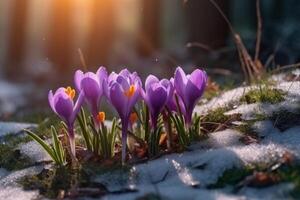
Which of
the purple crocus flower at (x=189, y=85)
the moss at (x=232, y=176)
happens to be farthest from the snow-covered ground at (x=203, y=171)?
the purple crocus flower at (x=189, y=85)

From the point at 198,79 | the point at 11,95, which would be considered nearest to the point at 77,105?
the point at 198,79

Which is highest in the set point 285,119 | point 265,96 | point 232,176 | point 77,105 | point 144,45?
point 144,45

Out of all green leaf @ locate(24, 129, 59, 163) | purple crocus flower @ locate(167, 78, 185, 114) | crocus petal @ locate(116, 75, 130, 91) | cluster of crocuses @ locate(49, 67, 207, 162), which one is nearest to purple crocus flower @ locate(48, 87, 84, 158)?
cluster of crocuses @ locate(49, 67, 207, 162)

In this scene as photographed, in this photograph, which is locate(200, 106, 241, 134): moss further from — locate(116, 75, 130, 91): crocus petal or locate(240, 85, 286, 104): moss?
locate(116, 75, 130, 91): crocus petal

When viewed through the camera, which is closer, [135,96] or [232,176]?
[232,176]

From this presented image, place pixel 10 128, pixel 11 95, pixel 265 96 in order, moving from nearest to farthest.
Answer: pixel 265 96 → pixel 10 128 → pixel 11 95

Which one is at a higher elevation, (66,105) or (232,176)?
(66,105)

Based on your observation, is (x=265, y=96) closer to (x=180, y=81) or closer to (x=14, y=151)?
(x=180, y=81)

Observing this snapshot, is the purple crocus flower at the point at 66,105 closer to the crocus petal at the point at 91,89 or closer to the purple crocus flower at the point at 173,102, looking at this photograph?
the crocus petal at the point at 91,89

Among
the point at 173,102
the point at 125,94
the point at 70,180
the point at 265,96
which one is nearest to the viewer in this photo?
the point at 70,180
